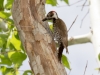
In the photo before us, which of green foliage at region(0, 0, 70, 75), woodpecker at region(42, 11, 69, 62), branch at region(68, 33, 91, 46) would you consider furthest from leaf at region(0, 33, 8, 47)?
branch at region(68, 33, 91, 46)

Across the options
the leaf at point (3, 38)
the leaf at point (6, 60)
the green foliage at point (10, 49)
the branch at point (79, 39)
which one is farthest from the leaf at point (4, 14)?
the branch at point (79, 39)

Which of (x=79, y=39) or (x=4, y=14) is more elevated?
(x=4, y=14)

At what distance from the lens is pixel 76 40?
2.67m

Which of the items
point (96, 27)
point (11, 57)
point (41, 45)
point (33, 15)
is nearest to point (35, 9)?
point (33, 15)

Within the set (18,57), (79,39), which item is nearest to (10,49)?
(18,57)

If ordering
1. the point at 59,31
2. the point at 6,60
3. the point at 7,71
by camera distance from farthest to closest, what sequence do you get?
the point at 7,71 < the point at 6,60 < the point at 59,31

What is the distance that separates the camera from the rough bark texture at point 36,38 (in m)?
1.64

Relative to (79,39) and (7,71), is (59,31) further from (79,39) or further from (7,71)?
(79,39)

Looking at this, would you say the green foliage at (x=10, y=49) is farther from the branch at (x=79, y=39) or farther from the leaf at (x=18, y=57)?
the branch at (x=79, y=39)

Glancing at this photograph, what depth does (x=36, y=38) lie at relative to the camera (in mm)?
1714

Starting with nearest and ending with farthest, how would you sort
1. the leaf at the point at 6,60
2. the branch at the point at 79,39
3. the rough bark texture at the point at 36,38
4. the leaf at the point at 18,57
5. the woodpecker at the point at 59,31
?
the rough bark texture at the point at 36,38 → the woodpecker at the point at 59,31 → the leaf at the point at 18,57 → the leaf at the point at 6,60 → the branch at the point at 79,39

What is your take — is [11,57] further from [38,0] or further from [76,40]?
[76,40]

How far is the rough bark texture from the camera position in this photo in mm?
1640

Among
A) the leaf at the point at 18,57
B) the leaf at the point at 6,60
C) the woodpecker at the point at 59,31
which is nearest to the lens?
the woodpecker at the point at 59,31
